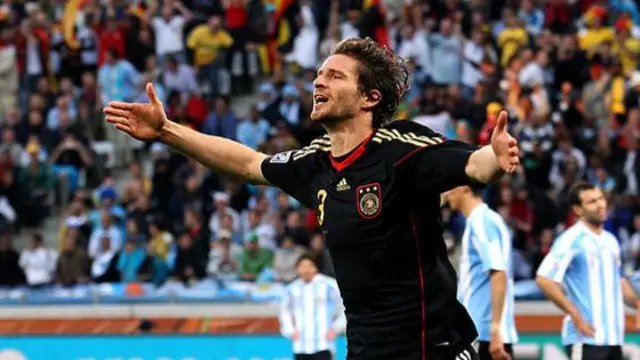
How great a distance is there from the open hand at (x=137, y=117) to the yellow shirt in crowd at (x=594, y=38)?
13.6 metres

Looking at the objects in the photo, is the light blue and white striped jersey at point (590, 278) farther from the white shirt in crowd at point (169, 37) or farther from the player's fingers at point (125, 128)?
the white shirt in crowd at point (169, 37)

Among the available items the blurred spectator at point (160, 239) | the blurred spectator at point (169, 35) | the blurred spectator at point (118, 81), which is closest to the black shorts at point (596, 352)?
the blurred spectator at point (160, 239)

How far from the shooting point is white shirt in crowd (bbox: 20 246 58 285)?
16.9 m

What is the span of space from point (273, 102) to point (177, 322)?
20.1ft

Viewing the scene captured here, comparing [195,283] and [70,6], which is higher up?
[70,6]

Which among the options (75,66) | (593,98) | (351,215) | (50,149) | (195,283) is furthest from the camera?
(75,66)

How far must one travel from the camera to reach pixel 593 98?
18.1 meters

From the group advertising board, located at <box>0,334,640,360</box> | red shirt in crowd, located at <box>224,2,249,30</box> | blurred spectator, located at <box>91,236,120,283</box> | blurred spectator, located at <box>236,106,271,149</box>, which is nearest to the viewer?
advertising board, located at <box>0,334,640,360</box>

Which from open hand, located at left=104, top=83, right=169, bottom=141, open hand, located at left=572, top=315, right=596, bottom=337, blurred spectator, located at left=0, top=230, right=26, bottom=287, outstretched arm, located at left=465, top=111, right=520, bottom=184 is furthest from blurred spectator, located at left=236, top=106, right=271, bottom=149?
outstretched arm, located at left=465, top=111, right=520, bottom=184

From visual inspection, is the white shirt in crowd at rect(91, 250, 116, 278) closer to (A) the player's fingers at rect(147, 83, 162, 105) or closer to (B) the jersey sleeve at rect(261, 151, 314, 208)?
(B) the jersey sleeve at rect(261, 151, 314, 208)

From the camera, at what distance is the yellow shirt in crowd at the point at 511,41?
19234 millimetres

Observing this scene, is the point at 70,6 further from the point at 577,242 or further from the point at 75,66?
the point at 577,242

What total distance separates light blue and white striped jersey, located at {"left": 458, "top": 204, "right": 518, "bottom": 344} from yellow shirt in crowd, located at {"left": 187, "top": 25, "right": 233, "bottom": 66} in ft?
37.1

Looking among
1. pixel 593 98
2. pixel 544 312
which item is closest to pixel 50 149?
pixel 593 98
